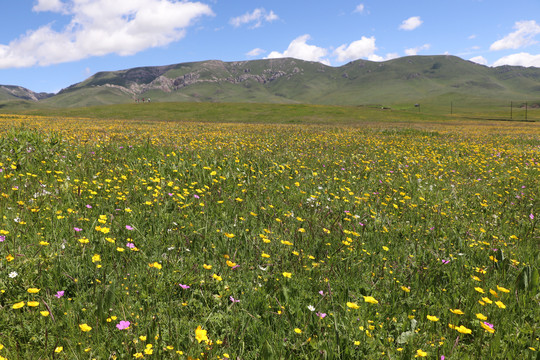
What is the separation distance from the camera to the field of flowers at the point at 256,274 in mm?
2557

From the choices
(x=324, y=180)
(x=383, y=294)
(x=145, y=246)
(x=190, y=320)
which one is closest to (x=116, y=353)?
(x=190, y=320)

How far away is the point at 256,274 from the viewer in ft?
11.8

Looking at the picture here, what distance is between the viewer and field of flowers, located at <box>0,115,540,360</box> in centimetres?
Result: 256

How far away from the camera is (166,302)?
119 inches

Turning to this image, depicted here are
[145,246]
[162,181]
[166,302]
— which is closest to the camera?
[166,302]

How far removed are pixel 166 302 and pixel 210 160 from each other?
6.26 m

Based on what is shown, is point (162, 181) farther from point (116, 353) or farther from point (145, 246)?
Answer: point (116, 353)

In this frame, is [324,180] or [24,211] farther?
[324,180]

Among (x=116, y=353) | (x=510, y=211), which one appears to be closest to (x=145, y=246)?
(x=116, y=353)

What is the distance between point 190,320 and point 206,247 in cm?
148

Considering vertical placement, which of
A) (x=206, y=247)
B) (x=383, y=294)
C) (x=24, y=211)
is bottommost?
(x=383, y=294)

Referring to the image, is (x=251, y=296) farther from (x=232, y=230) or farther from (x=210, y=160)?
(x=210, y=160)

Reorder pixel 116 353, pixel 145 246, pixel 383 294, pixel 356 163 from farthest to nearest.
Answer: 1. pixel 356 163
2. pixel 145 246
3. pixel 383 294
4. pixel 116 353

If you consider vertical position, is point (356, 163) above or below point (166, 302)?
above
